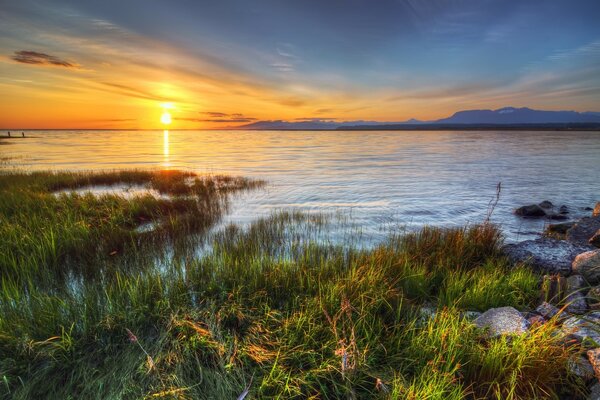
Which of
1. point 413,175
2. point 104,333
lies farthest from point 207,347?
point 413,175

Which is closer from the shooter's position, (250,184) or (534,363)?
(534,363)

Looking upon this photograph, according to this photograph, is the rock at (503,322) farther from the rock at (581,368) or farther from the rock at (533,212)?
the rock at (533,212)

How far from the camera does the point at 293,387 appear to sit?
2953 mm

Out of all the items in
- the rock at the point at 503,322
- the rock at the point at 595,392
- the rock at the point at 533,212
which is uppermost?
the rock at the point at 503,322

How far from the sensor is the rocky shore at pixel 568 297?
11.3 ft

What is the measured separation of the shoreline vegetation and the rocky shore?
6cm

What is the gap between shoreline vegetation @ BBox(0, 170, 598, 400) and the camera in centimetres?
311

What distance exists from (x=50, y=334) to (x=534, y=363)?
5840 mm

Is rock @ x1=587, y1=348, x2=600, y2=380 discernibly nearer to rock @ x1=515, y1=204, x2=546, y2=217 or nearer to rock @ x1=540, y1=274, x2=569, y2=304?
rock @ x1=540, y1=274, x2=569, y2=304

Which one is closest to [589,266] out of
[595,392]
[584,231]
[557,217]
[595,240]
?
[595,240]

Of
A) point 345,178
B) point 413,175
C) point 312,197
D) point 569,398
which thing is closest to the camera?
point 569,398

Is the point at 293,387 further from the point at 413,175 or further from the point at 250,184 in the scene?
the point at 413,175

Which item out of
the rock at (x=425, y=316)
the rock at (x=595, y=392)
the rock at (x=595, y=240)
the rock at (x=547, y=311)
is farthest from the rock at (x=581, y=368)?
the rock at (x=595, y=240)

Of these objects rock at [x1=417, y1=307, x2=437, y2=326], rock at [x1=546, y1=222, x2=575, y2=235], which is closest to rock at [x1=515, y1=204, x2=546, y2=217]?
rock at [x1=546, y1=222, x2=575, y2=235]
